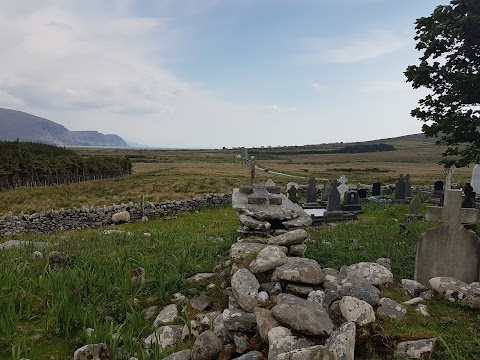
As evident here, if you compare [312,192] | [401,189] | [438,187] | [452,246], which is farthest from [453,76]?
[438,187]

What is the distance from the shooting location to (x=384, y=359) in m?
4.19

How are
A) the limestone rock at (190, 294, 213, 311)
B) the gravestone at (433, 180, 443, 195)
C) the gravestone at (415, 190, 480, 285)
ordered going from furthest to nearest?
the gravestone at (433, 180, 443, 195)
the gravestone at (415, 190, 480, 285)
the limestone rock at (190, 294, 213, 311)

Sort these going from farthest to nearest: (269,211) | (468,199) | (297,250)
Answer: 1. (468,199)
2. (269,211)
3. (297,250)

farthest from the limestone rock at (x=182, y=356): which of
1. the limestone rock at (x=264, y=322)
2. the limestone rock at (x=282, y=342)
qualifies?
the limestone rock at (x=282, y=342)

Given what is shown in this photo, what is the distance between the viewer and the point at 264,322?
4594mm

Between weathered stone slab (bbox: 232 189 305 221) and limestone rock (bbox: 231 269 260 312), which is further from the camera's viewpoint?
weathered stone slab (bbox: 232 189 305 221)

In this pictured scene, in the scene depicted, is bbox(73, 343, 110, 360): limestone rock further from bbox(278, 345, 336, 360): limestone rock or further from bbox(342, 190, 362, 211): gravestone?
bbox(342, 190, 362, 211): gravestone

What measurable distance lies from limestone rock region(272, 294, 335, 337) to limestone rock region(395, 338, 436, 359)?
82 centimetres

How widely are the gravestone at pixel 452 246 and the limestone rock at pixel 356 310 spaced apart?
303 centimetres

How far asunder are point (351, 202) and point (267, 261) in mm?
17225

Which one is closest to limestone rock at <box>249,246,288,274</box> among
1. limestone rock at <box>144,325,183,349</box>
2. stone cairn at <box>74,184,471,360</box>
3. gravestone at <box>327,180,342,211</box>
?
stone cairn at <box>74,184,471,360</box>

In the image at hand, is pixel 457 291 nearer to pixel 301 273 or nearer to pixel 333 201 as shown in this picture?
pixel 301 273

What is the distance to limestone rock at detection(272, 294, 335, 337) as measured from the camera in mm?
4203

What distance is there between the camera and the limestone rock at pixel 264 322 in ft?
14.8
